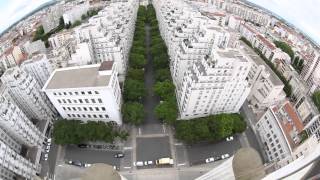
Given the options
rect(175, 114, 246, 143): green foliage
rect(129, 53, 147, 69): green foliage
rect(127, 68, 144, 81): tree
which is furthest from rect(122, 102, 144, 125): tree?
rect(129, 53, 147, 69): green foliage

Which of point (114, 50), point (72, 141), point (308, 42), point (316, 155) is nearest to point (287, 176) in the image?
point (316, 155)

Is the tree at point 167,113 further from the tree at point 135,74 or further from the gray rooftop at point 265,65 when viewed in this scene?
the gray rooftop at point 265,65

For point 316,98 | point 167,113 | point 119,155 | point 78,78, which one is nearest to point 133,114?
point 167,113

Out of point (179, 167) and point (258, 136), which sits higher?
point (258, 136)

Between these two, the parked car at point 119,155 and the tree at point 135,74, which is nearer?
the parked car at point 119,155

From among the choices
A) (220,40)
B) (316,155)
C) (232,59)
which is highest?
(220,40)

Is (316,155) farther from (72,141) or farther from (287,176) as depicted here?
(72,141)

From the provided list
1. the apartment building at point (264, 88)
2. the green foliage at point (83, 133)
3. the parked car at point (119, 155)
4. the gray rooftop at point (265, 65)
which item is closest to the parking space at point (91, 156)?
the parked car at point (119, 155)
